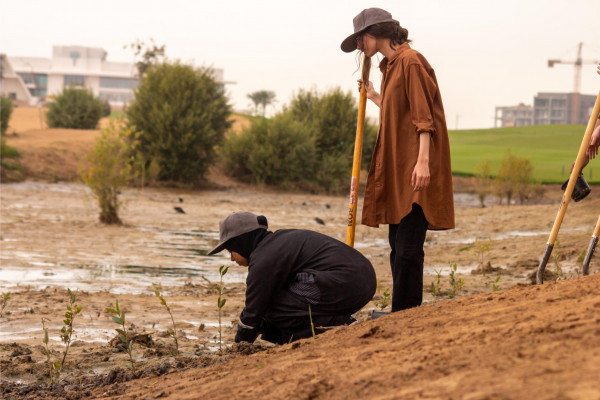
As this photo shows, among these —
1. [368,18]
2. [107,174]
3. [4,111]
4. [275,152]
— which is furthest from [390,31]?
[4,111]

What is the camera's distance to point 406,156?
14.5ft

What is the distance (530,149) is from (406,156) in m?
52.9

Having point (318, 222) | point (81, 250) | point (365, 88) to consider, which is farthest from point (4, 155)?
point (365, 88)

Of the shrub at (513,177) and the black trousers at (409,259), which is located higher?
the shrub at (513,177)

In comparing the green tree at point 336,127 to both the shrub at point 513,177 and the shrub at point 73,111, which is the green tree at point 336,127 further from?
the shrub at point 73,111

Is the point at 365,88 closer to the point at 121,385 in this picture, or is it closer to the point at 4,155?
the point at 121,385

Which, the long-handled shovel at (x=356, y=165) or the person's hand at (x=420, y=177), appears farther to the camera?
the long-handled shovel at (x=356, y=165)

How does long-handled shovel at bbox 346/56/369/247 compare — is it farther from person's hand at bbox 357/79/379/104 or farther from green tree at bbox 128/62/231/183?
green tree at bbox 128/62/231/183

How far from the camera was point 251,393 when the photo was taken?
3.07 metres

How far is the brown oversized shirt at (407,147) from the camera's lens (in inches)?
171

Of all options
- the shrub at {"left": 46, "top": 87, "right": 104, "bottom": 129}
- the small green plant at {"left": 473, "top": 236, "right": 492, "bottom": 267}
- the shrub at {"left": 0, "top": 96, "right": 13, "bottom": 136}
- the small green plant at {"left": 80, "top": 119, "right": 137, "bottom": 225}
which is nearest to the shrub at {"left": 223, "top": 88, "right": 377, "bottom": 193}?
the shrub at {"left": 0, "top": 96, "right": 13, "bottom": 136}

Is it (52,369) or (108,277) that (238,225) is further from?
(108,277)

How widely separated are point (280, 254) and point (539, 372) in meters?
2.28

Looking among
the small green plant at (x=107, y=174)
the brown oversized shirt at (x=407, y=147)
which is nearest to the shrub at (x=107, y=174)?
the small green plant at (x=107, y=174)
